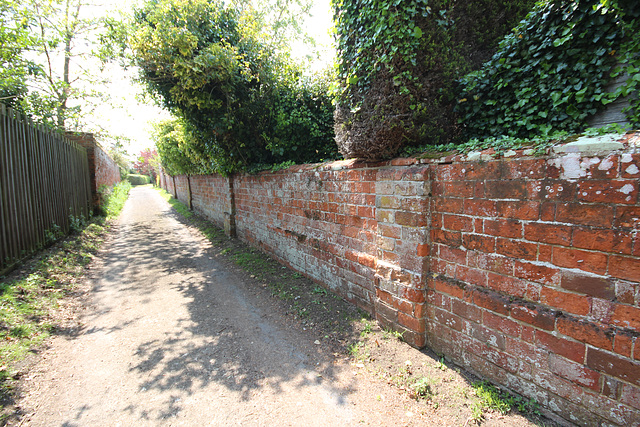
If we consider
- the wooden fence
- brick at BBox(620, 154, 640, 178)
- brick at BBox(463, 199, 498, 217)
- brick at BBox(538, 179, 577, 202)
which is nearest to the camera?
brick at BBox(620, 154, 640, 178)

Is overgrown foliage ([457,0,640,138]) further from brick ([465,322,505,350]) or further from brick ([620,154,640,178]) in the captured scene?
brick ([465,322,505,350])

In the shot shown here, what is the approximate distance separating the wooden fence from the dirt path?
1.66m

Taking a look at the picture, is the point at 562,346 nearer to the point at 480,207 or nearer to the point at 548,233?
the point at 548,233

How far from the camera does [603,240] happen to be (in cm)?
150

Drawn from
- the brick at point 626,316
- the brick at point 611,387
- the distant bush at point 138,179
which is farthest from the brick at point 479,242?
the distant bush at point 138,179

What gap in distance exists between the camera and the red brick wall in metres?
1.47

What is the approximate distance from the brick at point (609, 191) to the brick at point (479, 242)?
0.57 meters

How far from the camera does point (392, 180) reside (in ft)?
8.64

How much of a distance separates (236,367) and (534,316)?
2.40 meters

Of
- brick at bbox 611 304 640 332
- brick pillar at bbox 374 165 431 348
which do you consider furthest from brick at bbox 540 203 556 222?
brick pillar at bbox 374 165 431 348

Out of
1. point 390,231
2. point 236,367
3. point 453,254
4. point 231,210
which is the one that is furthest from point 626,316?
point 231,210

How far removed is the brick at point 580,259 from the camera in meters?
1.52

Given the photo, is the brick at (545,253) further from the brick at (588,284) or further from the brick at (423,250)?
the brick at (423,250)

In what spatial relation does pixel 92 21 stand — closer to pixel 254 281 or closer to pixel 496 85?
pixel 254 281
